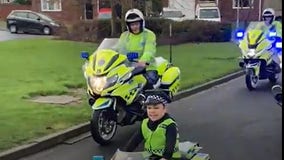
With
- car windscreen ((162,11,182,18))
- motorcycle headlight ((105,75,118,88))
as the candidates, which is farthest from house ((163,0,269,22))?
motorcycle headlight ((105,75,118,88))

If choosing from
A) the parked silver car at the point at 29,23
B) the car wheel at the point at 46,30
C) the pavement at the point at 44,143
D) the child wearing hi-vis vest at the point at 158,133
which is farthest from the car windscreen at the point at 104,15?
the child wearing hi-vis vest at the point at 158,133

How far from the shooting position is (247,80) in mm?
13234

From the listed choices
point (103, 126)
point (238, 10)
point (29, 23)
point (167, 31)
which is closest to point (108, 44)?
point (103, 126)

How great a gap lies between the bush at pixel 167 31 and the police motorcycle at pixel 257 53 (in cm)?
1315

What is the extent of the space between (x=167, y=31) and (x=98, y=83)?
20985 millimetres

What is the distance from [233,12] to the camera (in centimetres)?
4619

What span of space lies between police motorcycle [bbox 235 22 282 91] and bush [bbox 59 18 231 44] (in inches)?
518

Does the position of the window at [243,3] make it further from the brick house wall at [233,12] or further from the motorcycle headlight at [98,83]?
the motorcycle headlight at [98,83]

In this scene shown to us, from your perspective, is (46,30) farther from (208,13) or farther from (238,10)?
(238,10)

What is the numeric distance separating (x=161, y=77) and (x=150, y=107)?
3.90 metres

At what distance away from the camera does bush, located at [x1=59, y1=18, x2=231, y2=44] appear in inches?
1076

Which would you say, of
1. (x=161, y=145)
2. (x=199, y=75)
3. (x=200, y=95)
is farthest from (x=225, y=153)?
(x=199, y=75)

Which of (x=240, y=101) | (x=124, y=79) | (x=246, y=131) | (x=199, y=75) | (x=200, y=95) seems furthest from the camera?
(x=199, y=75)

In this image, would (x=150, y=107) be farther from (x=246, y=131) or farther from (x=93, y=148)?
(x=246, y=131)
